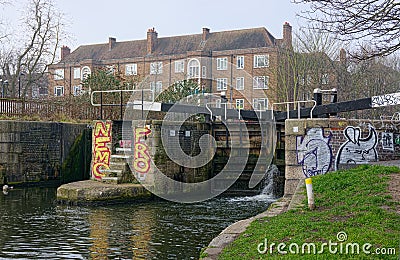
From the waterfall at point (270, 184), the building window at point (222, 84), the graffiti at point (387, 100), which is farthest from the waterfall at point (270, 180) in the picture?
the building window at point (222, 84)

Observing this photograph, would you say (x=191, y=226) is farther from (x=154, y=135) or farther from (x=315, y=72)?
(x=315, y=72)

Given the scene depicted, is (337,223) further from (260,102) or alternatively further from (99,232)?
(260,102)

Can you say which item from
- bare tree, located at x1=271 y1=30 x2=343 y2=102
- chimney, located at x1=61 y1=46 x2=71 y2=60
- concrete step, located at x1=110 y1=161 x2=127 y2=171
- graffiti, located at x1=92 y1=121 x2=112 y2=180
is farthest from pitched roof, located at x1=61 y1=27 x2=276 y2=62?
concrete step, located at x1=110 y1=161 x2=127 y2=171

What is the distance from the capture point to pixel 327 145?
51.1 feet

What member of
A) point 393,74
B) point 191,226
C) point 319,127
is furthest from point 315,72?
point 191,226

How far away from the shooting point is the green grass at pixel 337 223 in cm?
754

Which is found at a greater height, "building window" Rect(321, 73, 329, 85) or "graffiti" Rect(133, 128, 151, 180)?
"building window" Rect(321, 73, 329, 85)

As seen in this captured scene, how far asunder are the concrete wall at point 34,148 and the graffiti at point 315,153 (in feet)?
37.2

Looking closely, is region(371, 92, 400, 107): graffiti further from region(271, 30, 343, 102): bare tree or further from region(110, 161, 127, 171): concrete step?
region(271, 30, 343, 102): bare tree

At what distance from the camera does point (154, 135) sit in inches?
730

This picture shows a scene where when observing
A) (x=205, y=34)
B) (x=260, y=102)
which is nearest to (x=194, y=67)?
(x=205, y=34)

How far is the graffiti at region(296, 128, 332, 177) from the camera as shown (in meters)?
15.6

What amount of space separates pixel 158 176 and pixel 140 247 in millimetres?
7666

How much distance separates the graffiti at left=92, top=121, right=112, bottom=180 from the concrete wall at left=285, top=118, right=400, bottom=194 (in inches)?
254
